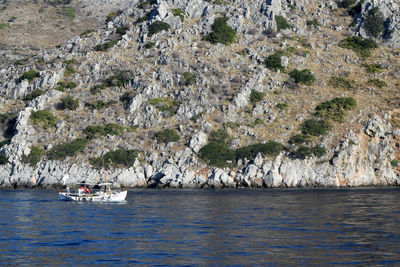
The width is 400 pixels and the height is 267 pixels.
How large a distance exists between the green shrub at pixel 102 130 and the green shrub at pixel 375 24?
64459 mm

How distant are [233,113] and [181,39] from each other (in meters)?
26.7

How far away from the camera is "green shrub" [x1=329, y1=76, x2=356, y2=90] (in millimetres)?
103900

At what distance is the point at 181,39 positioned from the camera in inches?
4535

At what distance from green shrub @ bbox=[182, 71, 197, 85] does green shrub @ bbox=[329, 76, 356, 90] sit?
28.4 metres

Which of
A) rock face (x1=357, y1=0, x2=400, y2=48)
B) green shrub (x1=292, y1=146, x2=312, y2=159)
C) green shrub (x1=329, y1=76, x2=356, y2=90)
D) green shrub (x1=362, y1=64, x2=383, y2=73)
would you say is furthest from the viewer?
rock face (x1=357, y1=0, x2=400, y2=48)

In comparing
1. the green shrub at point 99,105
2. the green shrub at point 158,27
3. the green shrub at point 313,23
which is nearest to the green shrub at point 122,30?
the green shrub at point 158,27

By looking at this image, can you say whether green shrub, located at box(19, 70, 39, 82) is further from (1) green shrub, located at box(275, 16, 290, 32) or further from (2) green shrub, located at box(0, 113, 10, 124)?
(1) green shrub, located at box(275, 16, 290, 32)

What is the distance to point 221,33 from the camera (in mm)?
115875

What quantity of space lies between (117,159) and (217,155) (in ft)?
56.6

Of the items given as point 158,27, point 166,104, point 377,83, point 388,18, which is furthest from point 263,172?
point 388,18

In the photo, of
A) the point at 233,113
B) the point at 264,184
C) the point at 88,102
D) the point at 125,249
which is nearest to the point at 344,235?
the point at 125,249

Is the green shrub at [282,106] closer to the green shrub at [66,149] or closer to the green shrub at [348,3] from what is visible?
the green shrub at [66,149]

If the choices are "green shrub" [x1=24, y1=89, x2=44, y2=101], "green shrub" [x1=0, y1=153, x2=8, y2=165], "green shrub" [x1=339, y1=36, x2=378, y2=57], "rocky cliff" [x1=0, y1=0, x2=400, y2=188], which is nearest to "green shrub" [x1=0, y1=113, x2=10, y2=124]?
"rocky cliff" [x1=0, y1=0, x2=400, y2=188]

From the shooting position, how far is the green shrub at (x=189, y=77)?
343ft
